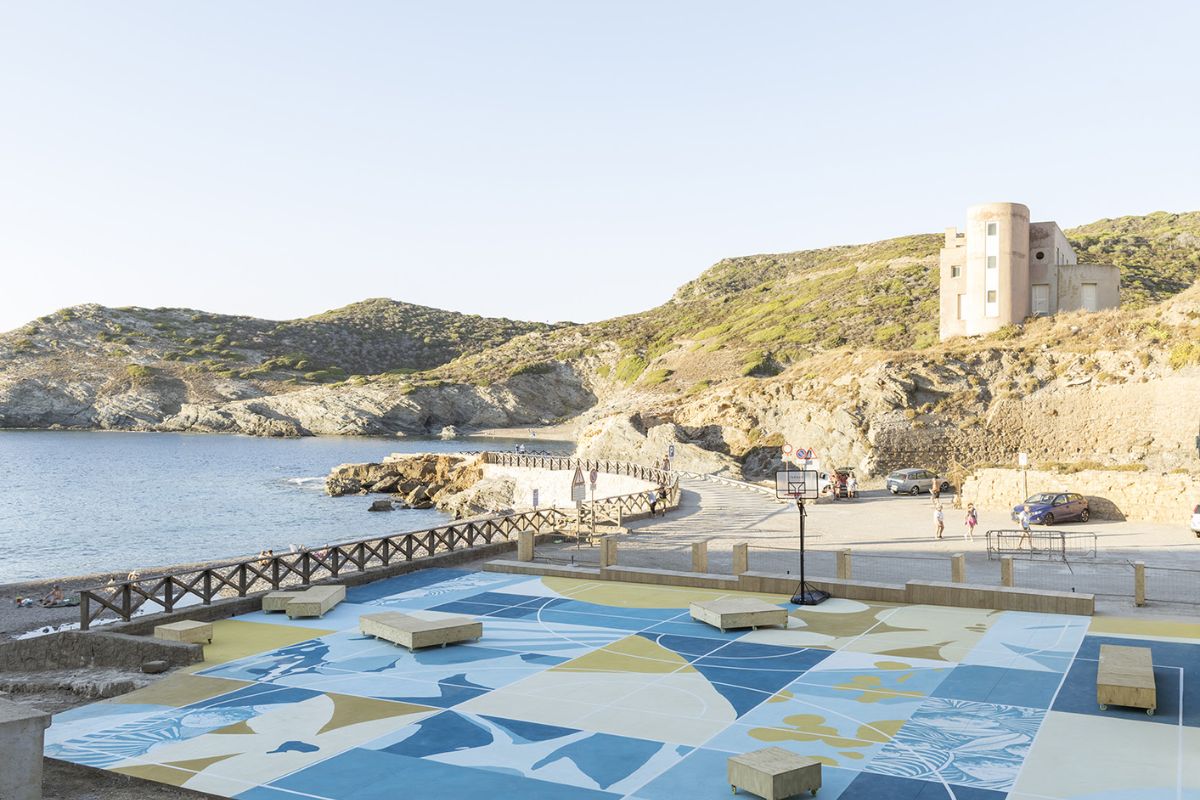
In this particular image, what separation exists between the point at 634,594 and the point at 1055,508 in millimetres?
23301

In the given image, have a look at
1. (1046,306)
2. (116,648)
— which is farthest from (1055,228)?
(116,648)

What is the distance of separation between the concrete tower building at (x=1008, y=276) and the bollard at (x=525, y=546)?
57.1 metres

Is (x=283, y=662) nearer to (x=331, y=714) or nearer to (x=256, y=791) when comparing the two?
(x=331, y=714)

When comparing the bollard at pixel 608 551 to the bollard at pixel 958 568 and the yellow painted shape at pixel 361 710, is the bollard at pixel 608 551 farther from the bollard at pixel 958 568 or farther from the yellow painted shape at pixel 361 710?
the yellow painted shape at pixel 361 710

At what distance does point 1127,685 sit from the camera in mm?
12992

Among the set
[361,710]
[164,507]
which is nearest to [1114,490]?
[361,710]

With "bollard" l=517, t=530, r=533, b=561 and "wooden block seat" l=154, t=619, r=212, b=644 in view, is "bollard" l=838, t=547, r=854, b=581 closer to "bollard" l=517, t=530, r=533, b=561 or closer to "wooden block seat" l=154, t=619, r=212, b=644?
"bollard" l=517, t=530, r=533, b=561

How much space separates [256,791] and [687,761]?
5.05 m

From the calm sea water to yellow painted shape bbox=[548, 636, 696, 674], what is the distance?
125ft

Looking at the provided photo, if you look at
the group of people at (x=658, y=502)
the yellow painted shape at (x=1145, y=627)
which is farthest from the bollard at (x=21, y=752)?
the group of people at (x=658, y=502)

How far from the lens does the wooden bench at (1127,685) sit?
12969 mm

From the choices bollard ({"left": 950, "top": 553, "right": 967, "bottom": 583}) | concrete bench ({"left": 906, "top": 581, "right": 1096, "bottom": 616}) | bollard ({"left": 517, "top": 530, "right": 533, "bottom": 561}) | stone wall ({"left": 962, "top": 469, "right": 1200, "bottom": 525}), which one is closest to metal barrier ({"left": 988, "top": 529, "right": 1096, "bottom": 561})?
stone wall ({"left": 962, "top": 469, "right": 1200, "bottom": 525})

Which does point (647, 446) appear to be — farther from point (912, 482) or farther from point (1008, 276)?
point (1008, 276)

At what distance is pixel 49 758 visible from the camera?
11.8m
